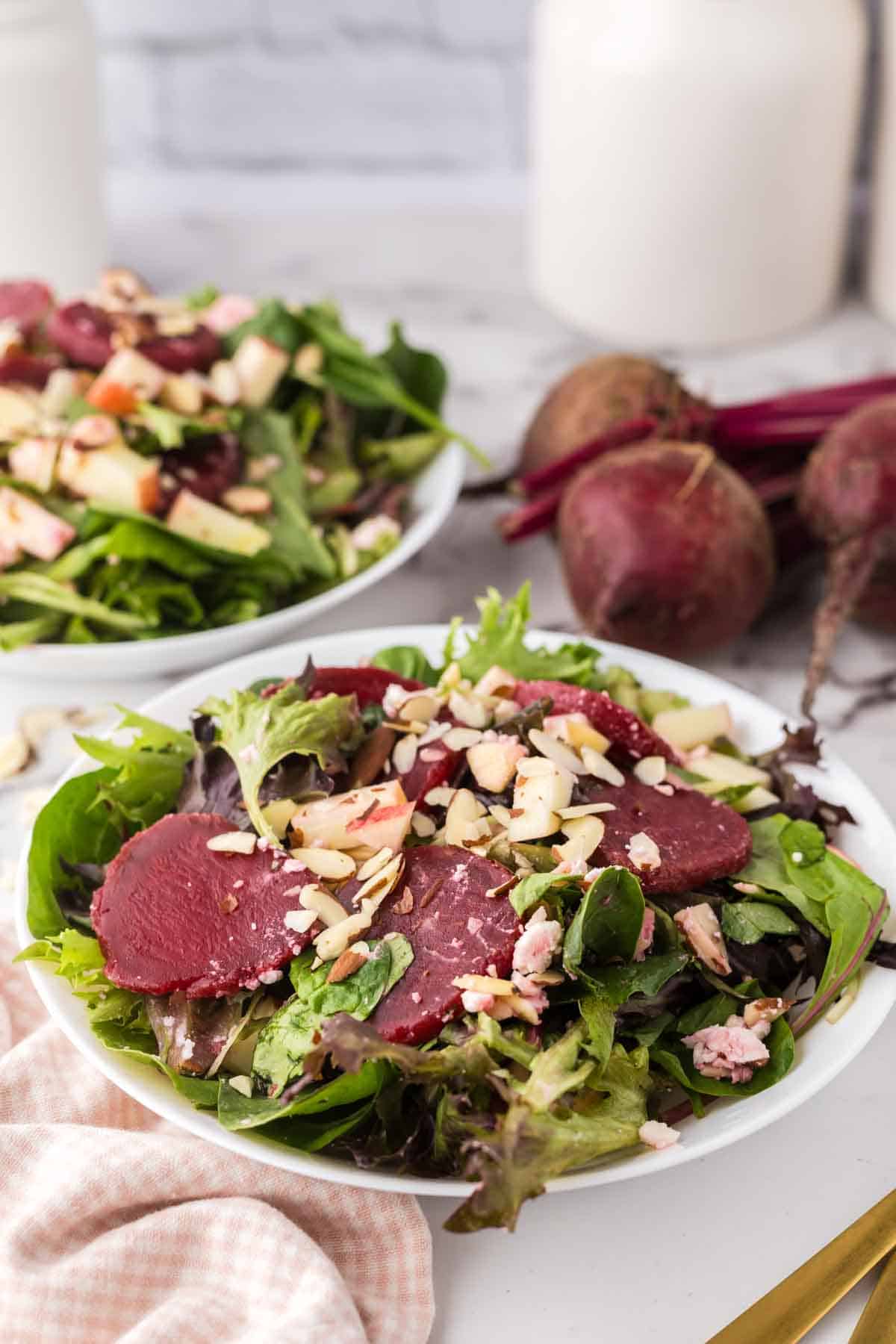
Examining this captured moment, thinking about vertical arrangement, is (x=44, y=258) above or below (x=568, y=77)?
below

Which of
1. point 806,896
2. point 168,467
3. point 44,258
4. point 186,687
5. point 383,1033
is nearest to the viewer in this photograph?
point 383,1033

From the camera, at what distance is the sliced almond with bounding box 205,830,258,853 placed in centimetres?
105

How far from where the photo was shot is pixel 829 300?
7.61ft

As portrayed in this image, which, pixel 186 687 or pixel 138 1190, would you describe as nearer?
pixel 138 1190

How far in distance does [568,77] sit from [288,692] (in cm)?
127

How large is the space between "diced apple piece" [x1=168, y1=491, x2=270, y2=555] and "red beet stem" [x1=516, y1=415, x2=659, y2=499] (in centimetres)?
35

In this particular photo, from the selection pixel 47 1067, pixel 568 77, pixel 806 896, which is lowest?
pixel 47 1067

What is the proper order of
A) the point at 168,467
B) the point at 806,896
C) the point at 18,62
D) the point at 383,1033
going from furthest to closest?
the point at 18,62
the point at 168,467
the point at 806,896
the point at 383,1033

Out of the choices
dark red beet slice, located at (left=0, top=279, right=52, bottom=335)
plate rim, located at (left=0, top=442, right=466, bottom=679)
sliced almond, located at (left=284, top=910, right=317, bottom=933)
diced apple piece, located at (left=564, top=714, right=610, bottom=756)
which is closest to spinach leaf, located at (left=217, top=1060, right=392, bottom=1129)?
sliced almond, located at (left=284, top=910, right=317, bottom=933)

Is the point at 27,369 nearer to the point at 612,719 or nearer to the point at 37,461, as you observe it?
the point at 37,461

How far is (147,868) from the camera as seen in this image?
104 cm

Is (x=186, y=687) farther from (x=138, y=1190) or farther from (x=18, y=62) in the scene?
(x=18, y=62)

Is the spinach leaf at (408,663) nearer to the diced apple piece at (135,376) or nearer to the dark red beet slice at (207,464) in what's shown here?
the dark red beet slice at (207,464)

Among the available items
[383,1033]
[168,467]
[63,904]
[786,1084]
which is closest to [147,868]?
[63,904]
